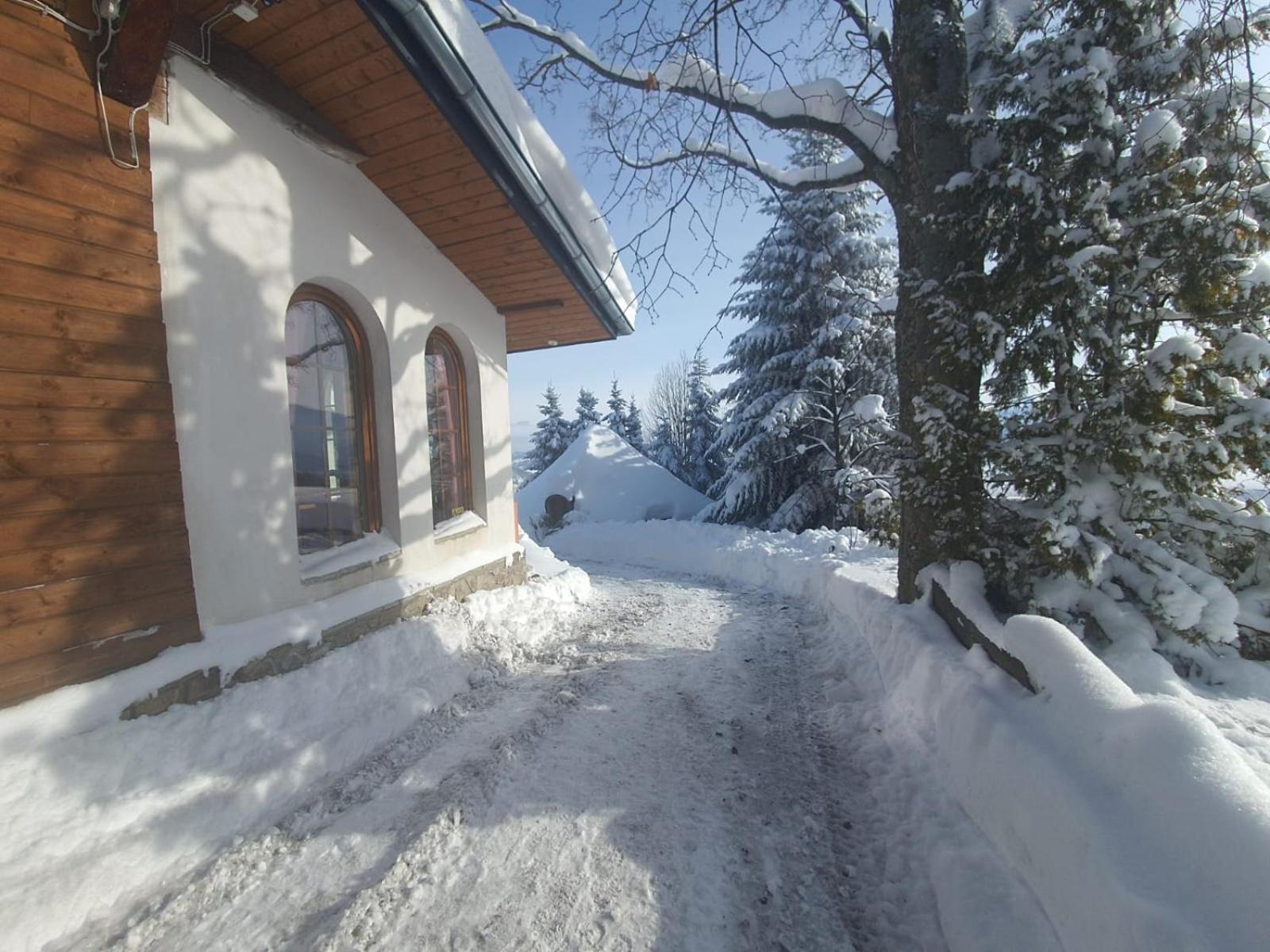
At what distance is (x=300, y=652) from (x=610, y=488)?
1406 centimetres

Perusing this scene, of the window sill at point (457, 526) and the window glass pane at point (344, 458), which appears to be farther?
the window sill at point (457, 526)

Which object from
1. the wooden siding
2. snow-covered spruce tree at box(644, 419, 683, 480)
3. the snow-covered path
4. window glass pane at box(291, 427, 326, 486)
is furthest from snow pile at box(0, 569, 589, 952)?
snow-covered spruce tree at box(644, 419, 683, 480)

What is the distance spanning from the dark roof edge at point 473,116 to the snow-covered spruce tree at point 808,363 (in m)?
7.69

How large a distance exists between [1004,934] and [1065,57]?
4628 millimetres

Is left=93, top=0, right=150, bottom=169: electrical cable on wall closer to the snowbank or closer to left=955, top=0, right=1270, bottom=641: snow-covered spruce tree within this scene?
left=955, top=0, right=1270, bottom=641: snow-covered spruce tree

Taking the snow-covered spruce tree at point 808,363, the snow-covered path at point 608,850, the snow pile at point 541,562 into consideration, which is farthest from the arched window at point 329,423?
the snow-covered spruce tree at point 808,363

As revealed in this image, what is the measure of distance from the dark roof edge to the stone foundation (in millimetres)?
3092

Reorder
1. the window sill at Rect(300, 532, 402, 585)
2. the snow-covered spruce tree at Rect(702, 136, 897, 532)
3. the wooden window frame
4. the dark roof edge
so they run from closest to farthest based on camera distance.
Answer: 1. the dark roof edge
2. the window sill at Rect(300, 532, 402, 585)
3. the wooden window frame
4. the snow-covered spruce tree at Rect(702, 136, 897, 532)

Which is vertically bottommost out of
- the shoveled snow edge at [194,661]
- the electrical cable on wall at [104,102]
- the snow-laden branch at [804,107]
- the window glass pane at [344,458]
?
the shoveled snow edge at [194,661]

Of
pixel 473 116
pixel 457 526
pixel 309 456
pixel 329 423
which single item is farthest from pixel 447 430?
pixel 473 116

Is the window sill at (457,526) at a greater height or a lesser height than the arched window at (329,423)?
lesser

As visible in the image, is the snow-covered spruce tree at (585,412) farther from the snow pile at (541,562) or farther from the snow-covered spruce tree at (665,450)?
the snow pile at (541,562)

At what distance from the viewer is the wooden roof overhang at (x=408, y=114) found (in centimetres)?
319

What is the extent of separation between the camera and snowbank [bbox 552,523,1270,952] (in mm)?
1276
